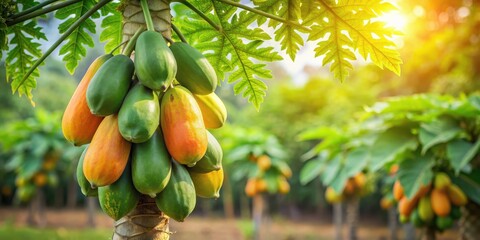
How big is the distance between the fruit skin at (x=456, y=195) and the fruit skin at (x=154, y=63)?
2895mm

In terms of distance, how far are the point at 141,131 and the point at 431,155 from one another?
300cm

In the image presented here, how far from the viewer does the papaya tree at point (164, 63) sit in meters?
1.08

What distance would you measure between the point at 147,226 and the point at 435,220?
9.62ft

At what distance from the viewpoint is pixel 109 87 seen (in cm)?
109

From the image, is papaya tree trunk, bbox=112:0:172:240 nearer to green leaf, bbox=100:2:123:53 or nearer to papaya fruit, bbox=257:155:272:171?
green leaf, bbox=100:2:123:53

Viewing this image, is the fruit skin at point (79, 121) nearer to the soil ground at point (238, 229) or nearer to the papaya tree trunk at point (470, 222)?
the papaya tree trunk at point (470, 222)

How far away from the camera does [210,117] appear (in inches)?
50.6

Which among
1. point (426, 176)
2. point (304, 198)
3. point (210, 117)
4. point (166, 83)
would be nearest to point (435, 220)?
point (426, 176)

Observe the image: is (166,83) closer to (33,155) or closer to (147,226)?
(147,226)


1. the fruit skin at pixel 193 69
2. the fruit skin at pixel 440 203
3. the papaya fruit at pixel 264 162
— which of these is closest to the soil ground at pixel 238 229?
the papaya fruit at pixel 264 162

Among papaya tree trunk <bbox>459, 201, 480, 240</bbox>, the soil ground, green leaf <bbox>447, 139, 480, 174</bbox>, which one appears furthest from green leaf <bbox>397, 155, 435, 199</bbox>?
the soil ground

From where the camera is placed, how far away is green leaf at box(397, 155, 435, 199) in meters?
3.12

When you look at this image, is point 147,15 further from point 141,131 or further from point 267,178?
point 267,178

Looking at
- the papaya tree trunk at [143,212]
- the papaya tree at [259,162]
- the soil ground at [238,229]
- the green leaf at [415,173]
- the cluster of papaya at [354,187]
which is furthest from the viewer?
the soil ground at [238,229]
